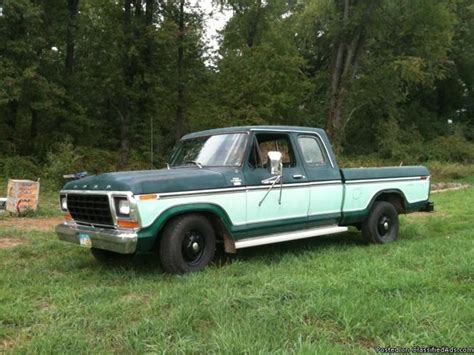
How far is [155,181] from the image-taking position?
5.89 metres

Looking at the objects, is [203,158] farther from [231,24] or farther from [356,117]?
[356,117]

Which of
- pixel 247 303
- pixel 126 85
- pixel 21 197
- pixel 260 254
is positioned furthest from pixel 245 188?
pixel 126 85

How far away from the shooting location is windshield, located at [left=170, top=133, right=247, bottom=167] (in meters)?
6.90

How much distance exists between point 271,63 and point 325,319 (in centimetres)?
2474

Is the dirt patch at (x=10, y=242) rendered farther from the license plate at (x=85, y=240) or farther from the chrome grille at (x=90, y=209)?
the license plate at (x=85, y=240)

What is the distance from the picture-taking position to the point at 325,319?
4316 millimetres

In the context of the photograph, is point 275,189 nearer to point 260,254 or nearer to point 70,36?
point 260,254

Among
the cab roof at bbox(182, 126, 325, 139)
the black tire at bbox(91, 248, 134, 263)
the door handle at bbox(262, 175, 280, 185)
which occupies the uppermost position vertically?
the cab roof at bbox(182, 126, 325, 139)

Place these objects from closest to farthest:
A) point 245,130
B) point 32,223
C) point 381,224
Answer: point 245,130
point 381,224
point 32,223

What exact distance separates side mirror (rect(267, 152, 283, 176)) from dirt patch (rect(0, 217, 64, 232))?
16.8ft

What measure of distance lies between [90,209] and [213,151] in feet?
6.14

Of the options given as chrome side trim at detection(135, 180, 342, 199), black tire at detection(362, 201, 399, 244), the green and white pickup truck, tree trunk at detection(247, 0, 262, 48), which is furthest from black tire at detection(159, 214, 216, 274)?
tree trunk at detection(247, 0, 262, 48)

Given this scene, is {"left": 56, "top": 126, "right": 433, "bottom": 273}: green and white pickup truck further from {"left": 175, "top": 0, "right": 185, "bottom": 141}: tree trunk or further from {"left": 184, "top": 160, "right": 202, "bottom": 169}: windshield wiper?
{"left": 175, "top": 0, "right": 185, "bottom": 141}: tree trunk

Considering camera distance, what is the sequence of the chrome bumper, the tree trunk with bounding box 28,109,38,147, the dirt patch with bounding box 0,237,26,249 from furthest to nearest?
the tree trunk with bounding box 28,109,38,147 → the dirt patch with bounding box 0,237,26,249 → the chrome bumper
